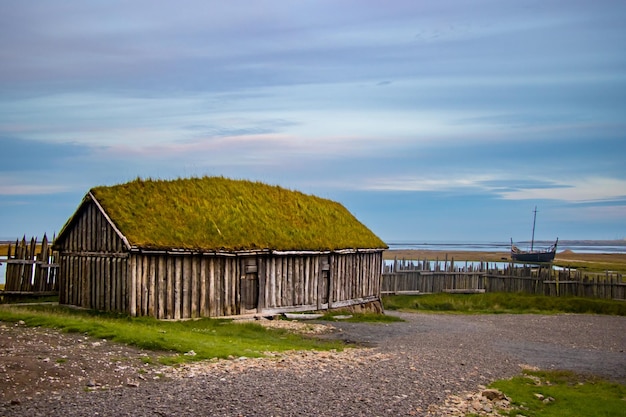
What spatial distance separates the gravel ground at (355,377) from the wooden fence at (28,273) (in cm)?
1294

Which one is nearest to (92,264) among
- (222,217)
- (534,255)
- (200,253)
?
(200,253)

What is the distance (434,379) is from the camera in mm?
16328

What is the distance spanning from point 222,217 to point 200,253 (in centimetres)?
351

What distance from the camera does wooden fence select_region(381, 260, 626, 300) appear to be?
41.6 metres

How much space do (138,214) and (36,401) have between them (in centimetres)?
1525

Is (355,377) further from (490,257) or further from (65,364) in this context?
(490,257)

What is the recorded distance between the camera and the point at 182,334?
21.2 meters

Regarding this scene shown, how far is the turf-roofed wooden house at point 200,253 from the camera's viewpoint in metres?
25.4

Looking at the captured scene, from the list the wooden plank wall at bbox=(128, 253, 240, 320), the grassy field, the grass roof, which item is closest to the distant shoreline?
the grassy field

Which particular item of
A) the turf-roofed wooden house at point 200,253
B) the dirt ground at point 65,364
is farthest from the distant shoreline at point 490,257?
the dirt ground at point 65,364

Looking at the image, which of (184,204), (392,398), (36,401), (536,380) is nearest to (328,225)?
(184,204)

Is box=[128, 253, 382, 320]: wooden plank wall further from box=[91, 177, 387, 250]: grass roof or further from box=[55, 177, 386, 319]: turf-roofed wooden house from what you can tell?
box=[91, 177, 387, 250]: grass roof

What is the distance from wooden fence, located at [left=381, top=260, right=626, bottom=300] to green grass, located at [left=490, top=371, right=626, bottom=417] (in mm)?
23915

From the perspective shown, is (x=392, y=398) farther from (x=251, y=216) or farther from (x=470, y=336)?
(x=251, y=216)
